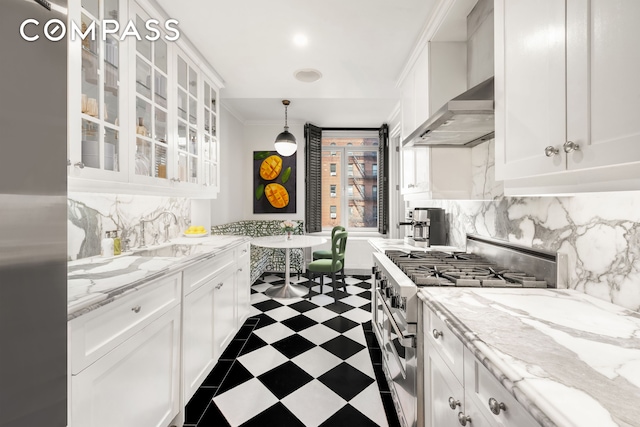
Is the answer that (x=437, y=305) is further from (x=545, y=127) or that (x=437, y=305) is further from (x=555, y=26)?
(x=555, y=26)

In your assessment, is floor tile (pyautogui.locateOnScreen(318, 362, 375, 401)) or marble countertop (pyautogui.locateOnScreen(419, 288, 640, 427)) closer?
marble countertop (pyautogui.locateOnScreen(419, 288, 640, 427))

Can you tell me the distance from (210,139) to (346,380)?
2.43m

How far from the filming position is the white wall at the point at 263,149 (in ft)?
15.7

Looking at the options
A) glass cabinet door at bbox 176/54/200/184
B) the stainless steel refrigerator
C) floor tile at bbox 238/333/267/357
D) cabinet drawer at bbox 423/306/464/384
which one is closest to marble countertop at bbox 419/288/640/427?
cabinet drawer at bbox 423/306/464/384

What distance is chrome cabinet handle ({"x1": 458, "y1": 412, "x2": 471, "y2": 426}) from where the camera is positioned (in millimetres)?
832

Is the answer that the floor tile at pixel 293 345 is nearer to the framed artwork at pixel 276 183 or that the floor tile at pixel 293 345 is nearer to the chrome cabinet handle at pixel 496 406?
the chrome cabinet handle at pixel 496 406

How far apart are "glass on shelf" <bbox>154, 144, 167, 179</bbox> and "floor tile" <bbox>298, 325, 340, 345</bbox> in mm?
1815

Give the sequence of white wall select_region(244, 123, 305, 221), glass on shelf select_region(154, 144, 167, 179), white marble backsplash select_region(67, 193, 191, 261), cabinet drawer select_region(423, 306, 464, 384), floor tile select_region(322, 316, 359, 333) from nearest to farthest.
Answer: cabinet drawer select_region(423, 306, 464, 384)
white marble backsplash select_region(67, 193, 191, 261)
glass on shelf select_region(154, 144, 167, 179)
floor tile select_region(322, 316, 359, 333)
white wall select_region(244, 123, 305, 221)

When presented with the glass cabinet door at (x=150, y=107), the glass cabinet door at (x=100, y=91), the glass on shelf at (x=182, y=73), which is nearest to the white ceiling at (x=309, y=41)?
the glass on shelf at (x=182, y=73)

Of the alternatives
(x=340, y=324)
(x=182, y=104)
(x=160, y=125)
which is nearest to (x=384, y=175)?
(x=340, y=324)

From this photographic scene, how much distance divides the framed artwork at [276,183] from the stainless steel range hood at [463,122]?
10.1ft

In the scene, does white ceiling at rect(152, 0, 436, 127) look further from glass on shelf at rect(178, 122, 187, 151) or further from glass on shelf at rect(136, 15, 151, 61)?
glass on shelf at rect(178, 122, 187, 151)

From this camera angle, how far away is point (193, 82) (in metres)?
2.30

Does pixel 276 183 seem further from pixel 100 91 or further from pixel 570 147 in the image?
pixel 570 147
